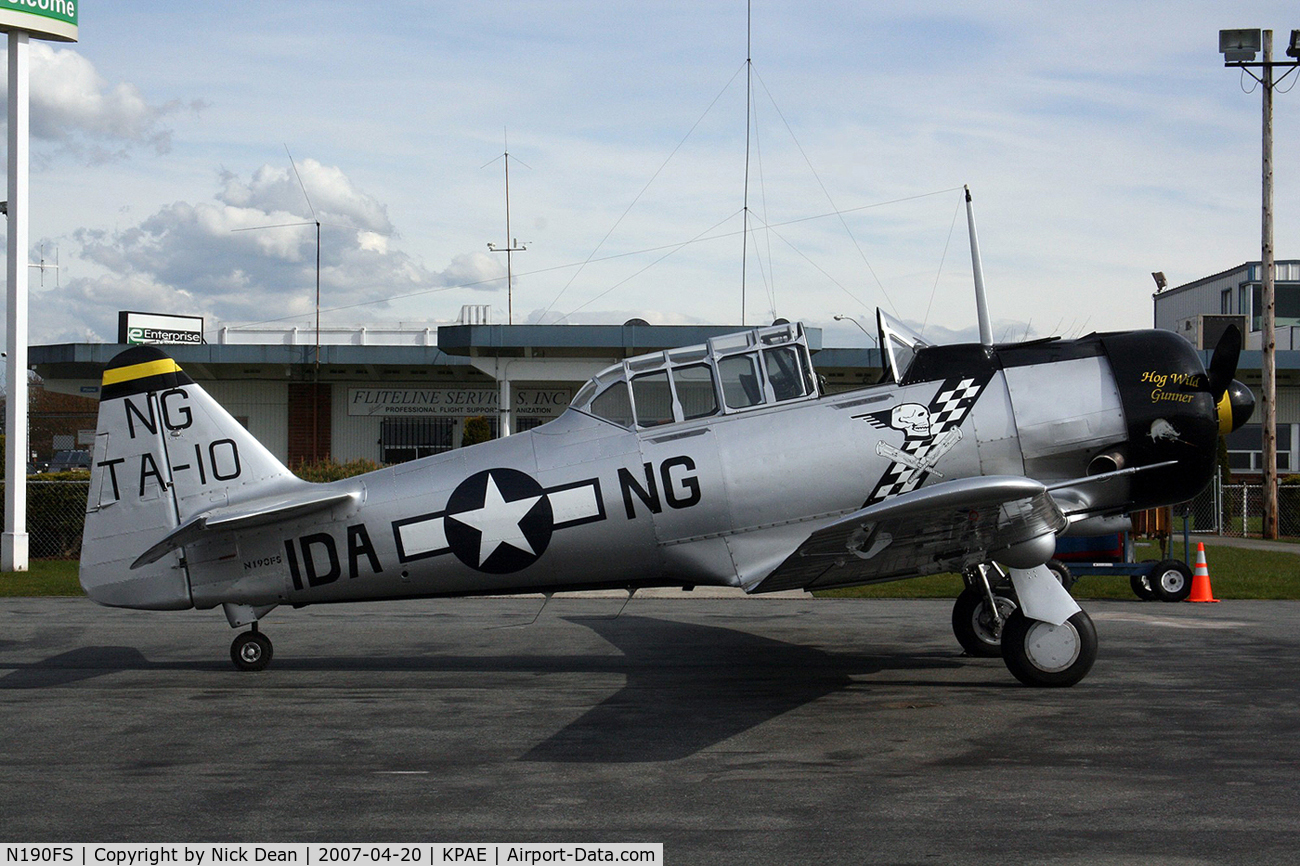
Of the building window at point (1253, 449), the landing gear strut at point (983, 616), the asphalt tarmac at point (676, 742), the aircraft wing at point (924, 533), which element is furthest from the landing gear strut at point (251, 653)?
the building window at point (1253, 449)

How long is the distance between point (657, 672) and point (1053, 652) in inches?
132

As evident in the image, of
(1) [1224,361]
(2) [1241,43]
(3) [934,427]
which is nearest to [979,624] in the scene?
(3) [934,427]

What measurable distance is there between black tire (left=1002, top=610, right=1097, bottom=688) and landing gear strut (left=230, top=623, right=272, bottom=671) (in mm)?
6466

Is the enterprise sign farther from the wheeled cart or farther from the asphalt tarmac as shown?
the wheeled cart

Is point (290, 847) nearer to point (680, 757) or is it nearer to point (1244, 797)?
point (680, 757)

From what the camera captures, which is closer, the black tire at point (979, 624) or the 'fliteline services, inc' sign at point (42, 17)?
the black tire at point (979, 624)

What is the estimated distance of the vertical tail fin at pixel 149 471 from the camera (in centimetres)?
931

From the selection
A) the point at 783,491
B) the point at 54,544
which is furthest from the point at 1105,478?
the point at 54,544

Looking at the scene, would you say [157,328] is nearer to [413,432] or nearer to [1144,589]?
[413,432]

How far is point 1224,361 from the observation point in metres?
8.62

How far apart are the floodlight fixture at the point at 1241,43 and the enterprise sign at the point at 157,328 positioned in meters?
30.7

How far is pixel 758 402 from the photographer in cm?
880

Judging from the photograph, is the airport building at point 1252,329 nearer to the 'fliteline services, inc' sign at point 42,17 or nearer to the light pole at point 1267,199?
the light pole at point 1267,199

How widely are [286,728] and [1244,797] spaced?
19.9ft
